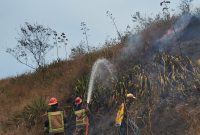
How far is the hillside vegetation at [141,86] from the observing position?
14398 mm

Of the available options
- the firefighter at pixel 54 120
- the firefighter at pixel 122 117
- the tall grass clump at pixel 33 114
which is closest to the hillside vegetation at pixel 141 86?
the tall grass clump at pixel 33 114

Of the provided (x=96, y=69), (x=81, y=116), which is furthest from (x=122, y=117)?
(x=96, y=69)

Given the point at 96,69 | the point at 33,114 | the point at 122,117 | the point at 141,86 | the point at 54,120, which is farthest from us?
the point at 96,69

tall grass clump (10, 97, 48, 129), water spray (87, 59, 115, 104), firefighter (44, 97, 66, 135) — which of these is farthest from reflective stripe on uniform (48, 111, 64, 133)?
tall grass clump (10, 97, 48, 129)

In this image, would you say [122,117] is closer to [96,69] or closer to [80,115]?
[80,115]

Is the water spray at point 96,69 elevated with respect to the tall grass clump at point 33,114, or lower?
elevated

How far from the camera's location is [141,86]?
1595 centimetres

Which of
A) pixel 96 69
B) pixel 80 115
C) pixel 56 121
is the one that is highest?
pixel 96 69

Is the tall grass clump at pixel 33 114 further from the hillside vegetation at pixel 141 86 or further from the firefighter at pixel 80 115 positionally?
the firefighter at pixel 80 115

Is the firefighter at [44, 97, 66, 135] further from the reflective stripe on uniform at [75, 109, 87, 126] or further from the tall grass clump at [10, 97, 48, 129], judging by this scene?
the tall grass clump at [10, 97, 48, 129]

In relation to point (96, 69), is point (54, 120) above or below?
below

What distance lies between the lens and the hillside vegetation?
14398mm

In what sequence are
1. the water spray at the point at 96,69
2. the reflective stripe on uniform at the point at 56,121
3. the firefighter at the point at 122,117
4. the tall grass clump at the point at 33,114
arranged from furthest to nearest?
1. the tall grass clump at the point at 33,114
2. the water spray at the point at 96,69
3. the reflective stripe on uniform at the point at 56,121
4. the firefighter at the point at 122,117

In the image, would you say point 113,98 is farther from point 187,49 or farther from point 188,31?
point 188,31
